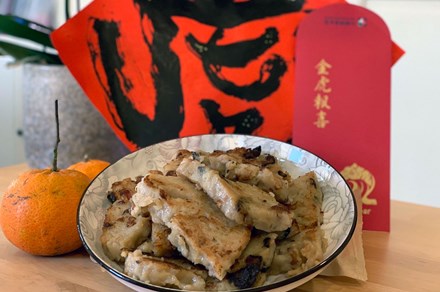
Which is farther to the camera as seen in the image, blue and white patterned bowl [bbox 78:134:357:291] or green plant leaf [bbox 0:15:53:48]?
green plant leaf [bbox 0:15:53:48]

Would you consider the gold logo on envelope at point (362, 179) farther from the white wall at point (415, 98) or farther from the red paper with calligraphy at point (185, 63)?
the white wall at point (415, 98)

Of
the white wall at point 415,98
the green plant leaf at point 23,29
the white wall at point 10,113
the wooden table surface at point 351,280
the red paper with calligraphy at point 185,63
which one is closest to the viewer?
the wooden table surface at point 351,280

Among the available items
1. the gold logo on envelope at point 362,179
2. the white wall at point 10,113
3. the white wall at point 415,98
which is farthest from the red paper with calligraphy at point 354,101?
the white wall at point 10,113

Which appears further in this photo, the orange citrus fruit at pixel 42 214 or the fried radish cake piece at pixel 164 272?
the orange citrus fruit at pixel 42 214

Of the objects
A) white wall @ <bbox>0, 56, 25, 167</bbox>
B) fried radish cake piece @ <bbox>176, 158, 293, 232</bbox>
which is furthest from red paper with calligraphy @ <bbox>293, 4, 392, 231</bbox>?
white wall @ <bbox>0, 56, 25, 167</bbox>

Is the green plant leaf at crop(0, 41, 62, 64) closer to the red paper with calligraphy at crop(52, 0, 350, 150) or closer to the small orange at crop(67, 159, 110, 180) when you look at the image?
the red paper with calligraphy at crop(52, 0, 350, 150)

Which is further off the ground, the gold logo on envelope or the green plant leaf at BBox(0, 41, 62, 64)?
the green plant leaf at BBox(0, 41, 62, 64)
